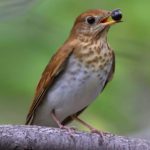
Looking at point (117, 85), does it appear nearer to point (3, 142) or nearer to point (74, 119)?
point (74, 119)

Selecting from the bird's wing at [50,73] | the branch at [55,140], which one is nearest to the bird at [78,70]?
the bird's wing at [50,73]

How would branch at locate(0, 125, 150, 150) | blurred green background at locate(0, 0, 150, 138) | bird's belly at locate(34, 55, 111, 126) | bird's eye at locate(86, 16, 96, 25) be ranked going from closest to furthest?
branch at locate(0, 125, 150, 150)
blurred green background at locate(0, 0, 150, 138)
bird's belly at locate(34, 55, 111, 126)
bird's eye at locate(86, 16, 96, 25)

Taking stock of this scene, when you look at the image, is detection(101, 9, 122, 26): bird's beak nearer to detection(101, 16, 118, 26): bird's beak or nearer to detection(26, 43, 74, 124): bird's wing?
detection(101, 16, 118, 26): bird's beak

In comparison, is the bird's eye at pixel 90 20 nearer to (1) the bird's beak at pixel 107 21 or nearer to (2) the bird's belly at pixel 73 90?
(1) the bird's beak at pixel 107 21

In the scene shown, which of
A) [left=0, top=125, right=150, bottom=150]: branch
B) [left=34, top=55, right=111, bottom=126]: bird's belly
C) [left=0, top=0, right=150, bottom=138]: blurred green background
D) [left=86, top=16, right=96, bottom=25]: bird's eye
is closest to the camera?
[left=0, top=125, right=150, bottom=150]: branch

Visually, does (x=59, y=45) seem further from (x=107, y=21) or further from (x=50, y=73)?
(x=107, y=21)

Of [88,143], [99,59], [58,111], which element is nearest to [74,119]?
[58,111]

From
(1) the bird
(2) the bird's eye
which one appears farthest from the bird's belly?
(2) the bird's eye

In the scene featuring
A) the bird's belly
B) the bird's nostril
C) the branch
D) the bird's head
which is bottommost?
the bird's belly
